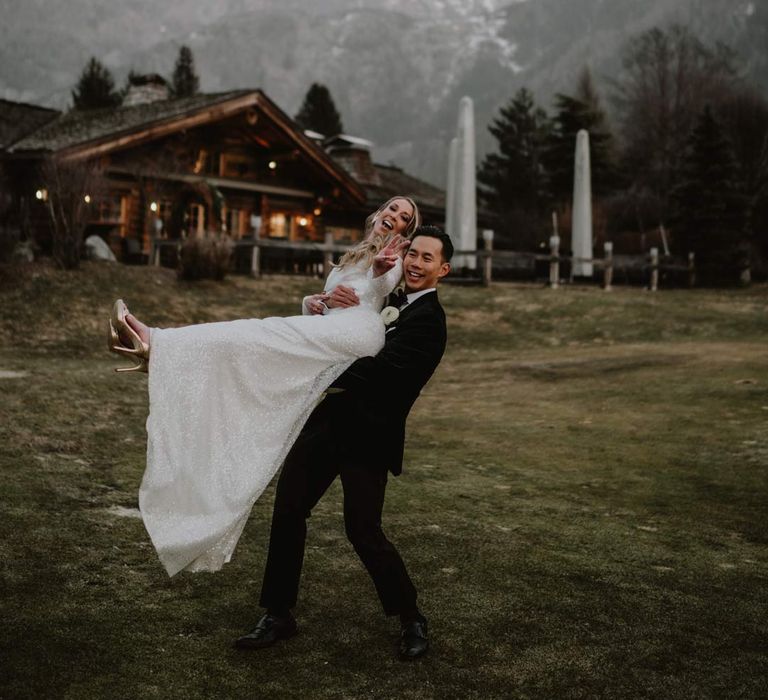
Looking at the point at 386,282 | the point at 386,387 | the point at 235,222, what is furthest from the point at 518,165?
the point at 386,387

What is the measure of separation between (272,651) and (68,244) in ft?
50.8

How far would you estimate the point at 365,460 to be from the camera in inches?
141

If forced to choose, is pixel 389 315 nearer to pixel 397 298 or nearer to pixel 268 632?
pixel 397 298

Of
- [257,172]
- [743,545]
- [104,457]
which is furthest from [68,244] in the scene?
[743,545]

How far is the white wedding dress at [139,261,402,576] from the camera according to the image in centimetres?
336

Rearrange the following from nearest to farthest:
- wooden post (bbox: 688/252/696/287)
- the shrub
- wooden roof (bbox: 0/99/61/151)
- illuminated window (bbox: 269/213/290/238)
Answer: the shrub < wooden post (bbox: 688/252/696/287) < wooden roof (bbox: 0/99/61/151) < illuminated window (bbox: 269/213/290/238)

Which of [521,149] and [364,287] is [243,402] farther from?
[521,149]

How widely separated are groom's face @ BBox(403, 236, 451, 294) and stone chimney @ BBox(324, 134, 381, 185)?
3179 cm

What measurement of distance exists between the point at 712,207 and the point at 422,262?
27.1m

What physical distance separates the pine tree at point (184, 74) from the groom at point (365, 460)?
225 ft

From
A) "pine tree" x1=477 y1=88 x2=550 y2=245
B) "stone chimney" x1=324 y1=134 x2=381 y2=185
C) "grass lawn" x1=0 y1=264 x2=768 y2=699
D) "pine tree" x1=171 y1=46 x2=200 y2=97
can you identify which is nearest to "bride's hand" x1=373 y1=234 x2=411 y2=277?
"grass lawn" x1=0 y1=264 x2=768 y2=699

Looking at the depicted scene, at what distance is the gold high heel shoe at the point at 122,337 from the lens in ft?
10.6

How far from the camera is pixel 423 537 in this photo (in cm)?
539

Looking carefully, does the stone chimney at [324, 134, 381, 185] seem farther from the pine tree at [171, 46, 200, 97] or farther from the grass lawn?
the pine tree at [171, 46, 200, 97]
